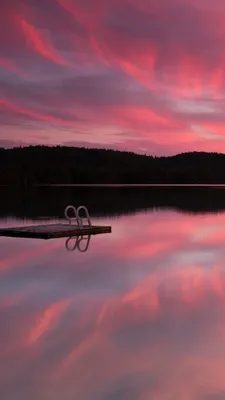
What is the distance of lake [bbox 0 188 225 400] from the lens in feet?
16.1

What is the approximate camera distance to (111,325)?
6727 mm

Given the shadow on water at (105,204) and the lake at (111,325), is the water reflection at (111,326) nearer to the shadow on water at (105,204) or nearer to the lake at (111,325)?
the lake at (111,325)

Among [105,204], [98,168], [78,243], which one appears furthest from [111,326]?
[98,168]

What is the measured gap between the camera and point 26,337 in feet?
20.4

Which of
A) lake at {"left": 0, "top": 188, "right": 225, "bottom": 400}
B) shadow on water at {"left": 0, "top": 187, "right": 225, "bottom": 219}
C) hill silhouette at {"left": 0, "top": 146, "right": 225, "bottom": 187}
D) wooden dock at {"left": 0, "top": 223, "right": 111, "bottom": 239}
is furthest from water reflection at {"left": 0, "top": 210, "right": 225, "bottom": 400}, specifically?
hill silhouette at {"left": 0, "top": 146, "right": 225, "bottom": 187}

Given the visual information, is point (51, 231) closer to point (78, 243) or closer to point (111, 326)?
point (78, 243)

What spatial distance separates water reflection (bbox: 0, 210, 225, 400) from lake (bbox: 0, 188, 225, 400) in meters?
0.01

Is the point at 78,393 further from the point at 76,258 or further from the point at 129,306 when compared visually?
the point at 76,258

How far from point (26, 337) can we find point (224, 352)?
86.4 inches

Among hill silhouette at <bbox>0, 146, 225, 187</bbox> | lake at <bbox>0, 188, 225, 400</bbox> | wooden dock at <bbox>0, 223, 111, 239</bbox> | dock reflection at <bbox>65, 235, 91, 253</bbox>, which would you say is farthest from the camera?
hill silhouette at <bbox>0, 146, 225, 187</bbox>

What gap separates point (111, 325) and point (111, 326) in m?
0.04

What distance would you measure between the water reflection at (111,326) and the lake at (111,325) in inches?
0.4

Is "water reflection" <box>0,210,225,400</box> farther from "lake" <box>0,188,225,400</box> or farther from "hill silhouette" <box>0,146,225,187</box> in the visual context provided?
"hill silhouette" <box>0,146,225,187</box>

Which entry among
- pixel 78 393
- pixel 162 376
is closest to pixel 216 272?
pixel 162 376
